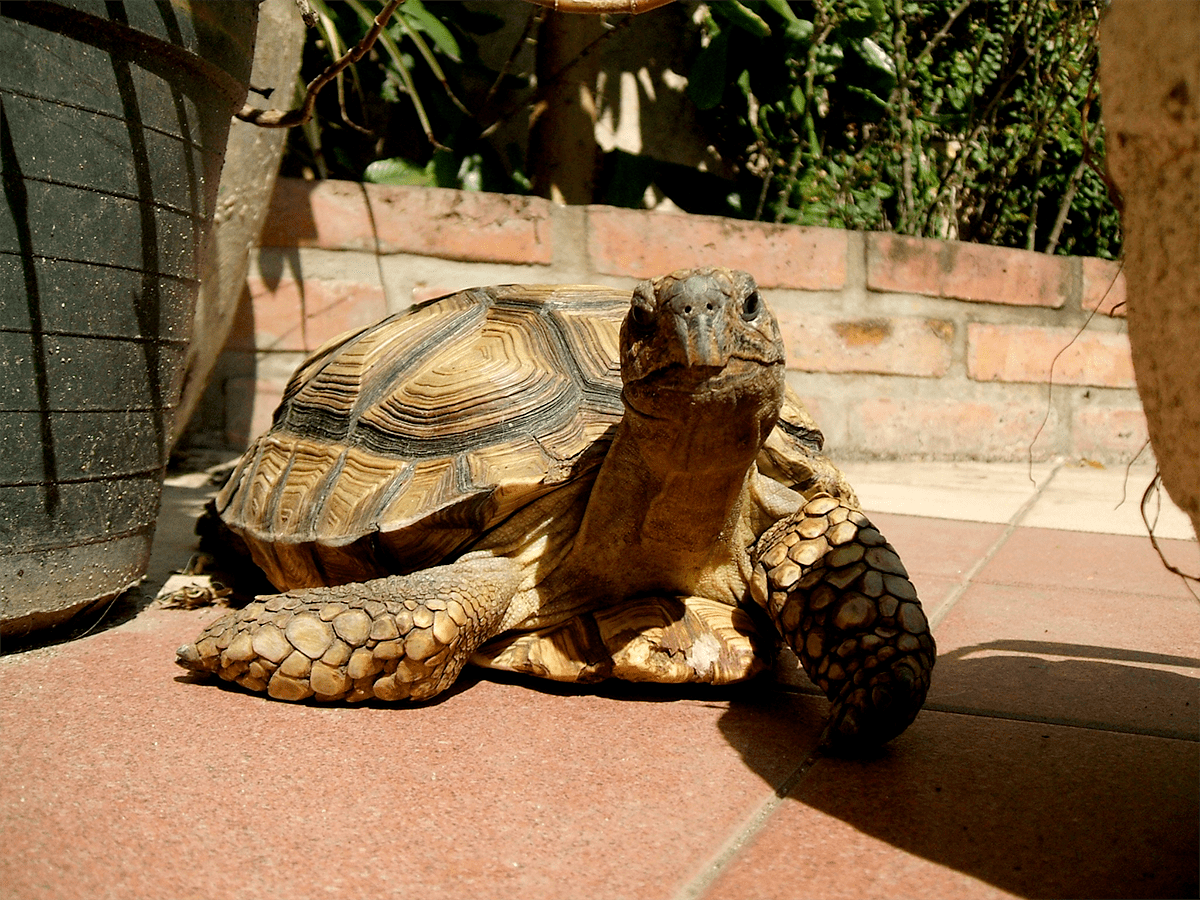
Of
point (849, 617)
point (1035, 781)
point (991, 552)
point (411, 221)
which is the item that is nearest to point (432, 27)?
point (411, 221)

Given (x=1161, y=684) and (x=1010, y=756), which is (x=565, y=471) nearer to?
(x=1010, y=756)

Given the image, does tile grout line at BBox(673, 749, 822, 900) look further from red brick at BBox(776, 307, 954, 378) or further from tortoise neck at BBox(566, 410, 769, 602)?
red brick at BBox(776, 307, 954, 378)

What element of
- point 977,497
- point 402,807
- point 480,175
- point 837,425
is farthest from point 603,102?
point 402,807

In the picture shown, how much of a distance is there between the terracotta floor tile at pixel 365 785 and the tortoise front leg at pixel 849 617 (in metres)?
0.09

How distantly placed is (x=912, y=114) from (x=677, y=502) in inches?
131

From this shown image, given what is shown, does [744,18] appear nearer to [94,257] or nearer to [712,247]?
[712,247]

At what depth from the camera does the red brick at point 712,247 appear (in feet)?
11.9

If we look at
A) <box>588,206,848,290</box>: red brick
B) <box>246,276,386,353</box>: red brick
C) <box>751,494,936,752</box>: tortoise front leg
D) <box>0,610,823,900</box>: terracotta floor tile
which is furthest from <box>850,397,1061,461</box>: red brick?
<box>0,610,823,900</box>: terracotta floor tile

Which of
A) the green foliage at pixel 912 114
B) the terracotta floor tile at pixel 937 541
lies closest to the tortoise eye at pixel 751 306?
the terracotta floor tile at pixel 937 541

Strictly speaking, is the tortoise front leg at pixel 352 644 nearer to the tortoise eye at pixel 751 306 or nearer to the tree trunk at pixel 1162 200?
the tortoise eye at pixel 751 306

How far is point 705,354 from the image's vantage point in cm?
137

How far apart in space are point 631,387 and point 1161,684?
0.94 m

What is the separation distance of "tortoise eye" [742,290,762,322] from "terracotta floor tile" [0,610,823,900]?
0.57 metres

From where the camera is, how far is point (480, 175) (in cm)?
411
